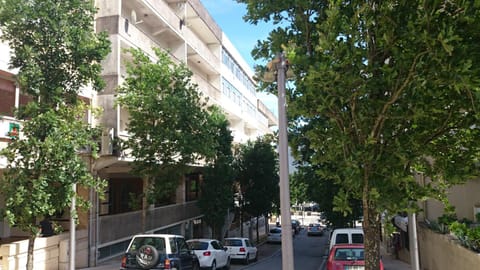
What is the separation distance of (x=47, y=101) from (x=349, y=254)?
9.92 meters

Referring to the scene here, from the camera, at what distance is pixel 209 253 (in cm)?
1928

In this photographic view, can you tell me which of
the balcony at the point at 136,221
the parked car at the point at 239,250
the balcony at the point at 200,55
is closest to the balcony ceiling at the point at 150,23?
the balcony at the point at 200,55

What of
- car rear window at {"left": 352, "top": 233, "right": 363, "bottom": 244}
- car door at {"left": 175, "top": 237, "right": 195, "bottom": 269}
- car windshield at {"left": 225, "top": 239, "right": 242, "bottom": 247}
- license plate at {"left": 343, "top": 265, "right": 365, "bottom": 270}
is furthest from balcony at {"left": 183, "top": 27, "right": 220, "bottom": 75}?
license plate at {"left": 343, "top": 265, "right": 365, "bottom": 270}

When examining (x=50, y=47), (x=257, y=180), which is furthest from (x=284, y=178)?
(x=257, y=180)

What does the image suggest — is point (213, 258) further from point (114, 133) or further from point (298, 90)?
point (298, 90)

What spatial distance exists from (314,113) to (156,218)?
19919 millimetres

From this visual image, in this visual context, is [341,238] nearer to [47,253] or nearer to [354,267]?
[354,267]

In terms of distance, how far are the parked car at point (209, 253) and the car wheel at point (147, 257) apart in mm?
5375

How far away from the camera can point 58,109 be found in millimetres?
11312

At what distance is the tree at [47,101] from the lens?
405 inches

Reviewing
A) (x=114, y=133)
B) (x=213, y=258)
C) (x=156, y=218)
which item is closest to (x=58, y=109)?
(x=114, y=133)

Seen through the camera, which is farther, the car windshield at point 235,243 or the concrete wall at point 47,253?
the car windshield at point 235,243

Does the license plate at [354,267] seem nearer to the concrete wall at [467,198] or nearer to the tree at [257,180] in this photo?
the concrete wall at [467,198]

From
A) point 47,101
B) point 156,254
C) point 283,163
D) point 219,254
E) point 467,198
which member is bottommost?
point 219,254
